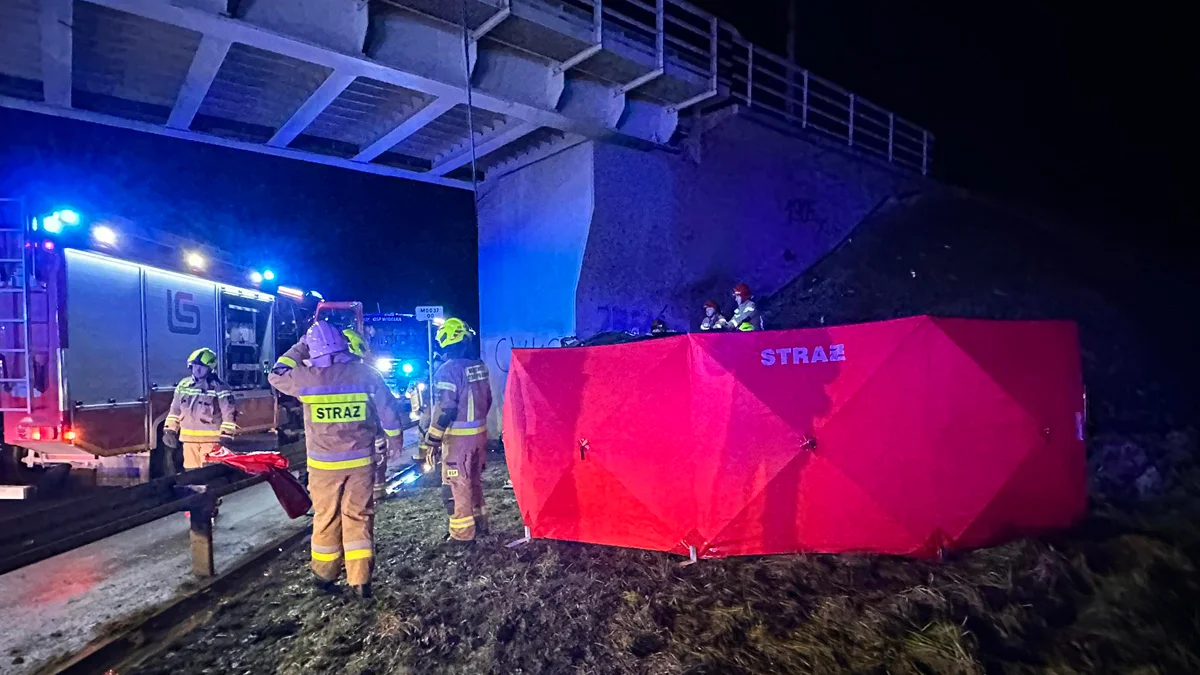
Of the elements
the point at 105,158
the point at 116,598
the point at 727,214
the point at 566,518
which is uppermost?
the point at 105,158

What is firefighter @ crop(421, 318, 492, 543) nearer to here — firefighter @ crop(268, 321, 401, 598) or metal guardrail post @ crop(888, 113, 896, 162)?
firefighter @ crop(268, 321, 401, 598)

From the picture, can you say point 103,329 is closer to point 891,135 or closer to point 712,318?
point 712,318

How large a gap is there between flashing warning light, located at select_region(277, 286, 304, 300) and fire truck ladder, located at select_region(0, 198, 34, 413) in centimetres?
442

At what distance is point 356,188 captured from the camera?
1662 cm

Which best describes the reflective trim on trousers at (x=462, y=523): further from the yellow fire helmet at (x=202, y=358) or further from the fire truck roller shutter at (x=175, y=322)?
the fire truck roller shutter at (x=175, y=322)

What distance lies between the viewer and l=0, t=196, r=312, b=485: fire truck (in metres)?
6.61

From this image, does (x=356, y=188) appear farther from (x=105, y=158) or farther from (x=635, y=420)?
(x=635, y=420)

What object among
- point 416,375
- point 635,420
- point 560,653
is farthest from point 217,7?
point 416,375

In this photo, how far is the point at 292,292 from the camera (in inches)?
450

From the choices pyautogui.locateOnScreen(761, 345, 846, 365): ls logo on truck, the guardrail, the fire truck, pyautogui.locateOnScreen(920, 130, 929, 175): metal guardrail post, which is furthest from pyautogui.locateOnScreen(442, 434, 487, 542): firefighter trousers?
pyautogui.locateOnScreen(920, 130, 929, 175): metal guardrail post

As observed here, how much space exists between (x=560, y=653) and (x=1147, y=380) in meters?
9.91

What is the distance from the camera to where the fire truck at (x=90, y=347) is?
661cm

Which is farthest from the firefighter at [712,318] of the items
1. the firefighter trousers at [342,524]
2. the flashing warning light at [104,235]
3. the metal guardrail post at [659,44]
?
the flashing warning light at [104,235]

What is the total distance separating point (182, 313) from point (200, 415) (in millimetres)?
2578
